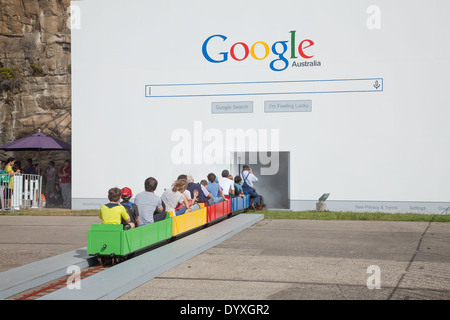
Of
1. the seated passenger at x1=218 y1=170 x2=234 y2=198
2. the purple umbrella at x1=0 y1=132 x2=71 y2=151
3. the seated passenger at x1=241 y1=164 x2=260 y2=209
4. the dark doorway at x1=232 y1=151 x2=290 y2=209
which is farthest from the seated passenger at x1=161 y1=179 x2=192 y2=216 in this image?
the purple umbrella at x1=0 y1=132 x2=71 y2=151

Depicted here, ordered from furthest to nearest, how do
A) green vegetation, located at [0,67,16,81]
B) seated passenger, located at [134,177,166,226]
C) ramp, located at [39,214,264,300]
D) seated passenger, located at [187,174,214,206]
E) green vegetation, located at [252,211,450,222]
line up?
green vegetation, located at [0,67,16,81] < green vegetation, located at [252,211,450,222] < seated passenger, located at [187,174,214,206] < seated passenger, located at [134,177,166,226] < ramp, located at [39,214,264,300]

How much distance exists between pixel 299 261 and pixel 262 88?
10.7m

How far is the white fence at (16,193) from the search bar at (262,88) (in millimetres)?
5373

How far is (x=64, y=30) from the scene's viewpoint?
30.5 m

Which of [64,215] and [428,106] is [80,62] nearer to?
[64,215]

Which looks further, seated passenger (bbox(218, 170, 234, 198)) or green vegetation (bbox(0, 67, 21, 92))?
green vegetation (bbox(0, 67, 21, 92))

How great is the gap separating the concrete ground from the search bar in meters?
5.51

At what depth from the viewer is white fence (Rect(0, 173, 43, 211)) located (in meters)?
18.9

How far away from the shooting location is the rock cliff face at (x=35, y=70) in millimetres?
28594

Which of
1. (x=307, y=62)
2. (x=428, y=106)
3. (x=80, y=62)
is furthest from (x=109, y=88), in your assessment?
(x=428, y=106)

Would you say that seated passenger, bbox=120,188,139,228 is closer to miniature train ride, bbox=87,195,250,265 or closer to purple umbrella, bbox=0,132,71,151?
miniature train ride, bbox=87,195,250,265

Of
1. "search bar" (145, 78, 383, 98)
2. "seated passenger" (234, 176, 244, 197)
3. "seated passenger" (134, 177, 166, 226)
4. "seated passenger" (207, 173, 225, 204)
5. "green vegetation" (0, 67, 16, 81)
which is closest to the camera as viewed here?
"seated passenger" (134, 177, 166, 226)

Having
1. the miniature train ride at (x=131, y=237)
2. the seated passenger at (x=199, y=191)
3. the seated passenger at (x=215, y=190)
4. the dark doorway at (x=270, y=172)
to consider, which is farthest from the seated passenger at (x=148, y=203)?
the dark doorway at (x=270, y=172)
